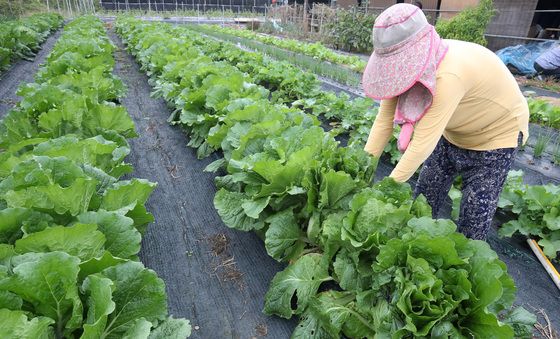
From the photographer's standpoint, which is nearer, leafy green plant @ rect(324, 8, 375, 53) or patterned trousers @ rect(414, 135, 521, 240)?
patterned trousers @ rect(414, 135, 521, 240)

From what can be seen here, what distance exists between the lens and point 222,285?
2.50m

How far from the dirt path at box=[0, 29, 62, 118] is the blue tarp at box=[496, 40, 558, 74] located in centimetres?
1197

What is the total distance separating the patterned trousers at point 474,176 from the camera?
2.32 meters

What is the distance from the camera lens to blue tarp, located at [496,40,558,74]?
9.98m

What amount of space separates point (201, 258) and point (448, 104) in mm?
2004

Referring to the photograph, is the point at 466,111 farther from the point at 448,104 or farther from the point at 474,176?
the point at 474,176

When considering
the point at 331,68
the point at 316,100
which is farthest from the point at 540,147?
the point at 331,68

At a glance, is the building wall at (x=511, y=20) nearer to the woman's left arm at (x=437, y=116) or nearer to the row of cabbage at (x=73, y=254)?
the woman's left arm at (x=437, y=116)

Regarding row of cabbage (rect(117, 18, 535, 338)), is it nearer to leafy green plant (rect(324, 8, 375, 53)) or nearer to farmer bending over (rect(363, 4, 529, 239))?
farmer bending over (rect(363, 4, 529, 239))

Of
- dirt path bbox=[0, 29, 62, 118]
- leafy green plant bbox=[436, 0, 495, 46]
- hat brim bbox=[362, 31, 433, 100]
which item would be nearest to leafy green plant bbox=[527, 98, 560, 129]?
hat brim bbox=[362, 31, 433, 100]

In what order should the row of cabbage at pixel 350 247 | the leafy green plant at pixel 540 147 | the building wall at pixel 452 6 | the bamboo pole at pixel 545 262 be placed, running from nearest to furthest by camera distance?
1. the row of cabbage at pixel 350 247
2. the bamboo pole at pixel 545 262
3. the leafy green plant at pixel 540 147
4. the building wall at pixel 452 6

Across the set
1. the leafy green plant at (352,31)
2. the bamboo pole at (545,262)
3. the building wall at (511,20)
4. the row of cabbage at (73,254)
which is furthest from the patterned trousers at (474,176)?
the leafy green plant at (352,31)

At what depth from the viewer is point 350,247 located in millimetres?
1972

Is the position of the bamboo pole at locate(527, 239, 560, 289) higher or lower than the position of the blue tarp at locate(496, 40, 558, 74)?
lower
